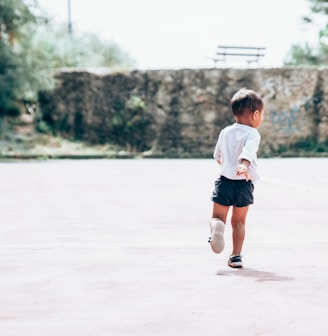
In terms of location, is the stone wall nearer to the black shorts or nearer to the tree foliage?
the tree foliage

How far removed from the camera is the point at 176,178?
18391 millimetres

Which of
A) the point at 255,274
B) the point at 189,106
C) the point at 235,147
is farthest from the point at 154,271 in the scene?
the point at 189,106

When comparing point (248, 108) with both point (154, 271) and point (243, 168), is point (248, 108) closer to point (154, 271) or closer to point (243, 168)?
point (243, 168)

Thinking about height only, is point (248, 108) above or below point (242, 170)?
above

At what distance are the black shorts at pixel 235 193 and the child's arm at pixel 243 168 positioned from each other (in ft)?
0.82

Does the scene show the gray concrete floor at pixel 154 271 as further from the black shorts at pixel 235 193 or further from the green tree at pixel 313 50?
the green tree at pixel 313 50

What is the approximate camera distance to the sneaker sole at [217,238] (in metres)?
6.17

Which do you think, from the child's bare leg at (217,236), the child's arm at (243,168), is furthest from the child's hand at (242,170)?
the child's bare leg at (217,236)

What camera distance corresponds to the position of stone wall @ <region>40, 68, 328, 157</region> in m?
37.1

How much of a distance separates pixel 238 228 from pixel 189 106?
3121 cm

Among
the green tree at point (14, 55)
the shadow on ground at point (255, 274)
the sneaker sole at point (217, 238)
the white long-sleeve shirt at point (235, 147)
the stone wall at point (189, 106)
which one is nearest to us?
the shadow on ground at point (255, 274)

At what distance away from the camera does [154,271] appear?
611 cm

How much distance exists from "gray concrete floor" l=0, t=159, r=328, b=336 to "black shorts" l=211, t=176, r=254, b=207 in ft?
1.52

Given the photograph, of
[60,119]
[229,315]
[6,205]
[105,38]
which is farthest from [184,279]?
[105,38]
